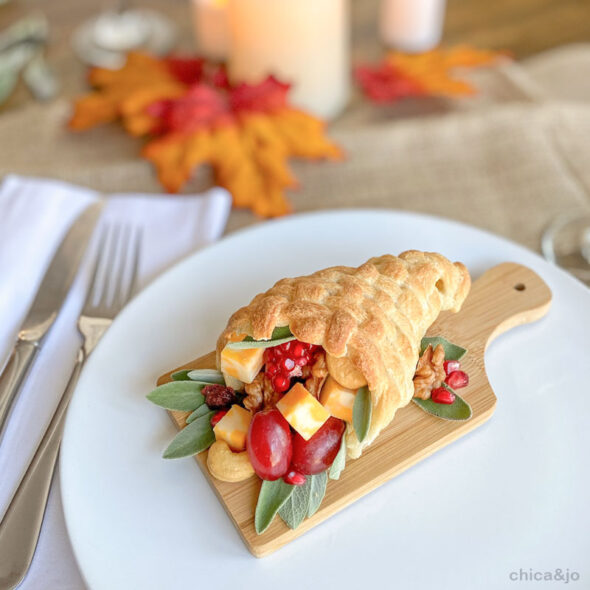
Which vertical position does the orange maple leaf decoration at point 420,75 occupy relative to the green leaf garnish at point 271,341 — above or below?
below

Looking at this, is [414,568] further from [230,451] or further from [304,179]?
[304,179]

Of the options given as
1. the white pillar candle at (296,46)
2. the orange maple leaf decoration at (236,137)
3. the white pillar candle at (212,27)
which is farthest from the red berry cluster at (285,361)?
the white pillar candle at (212,27)

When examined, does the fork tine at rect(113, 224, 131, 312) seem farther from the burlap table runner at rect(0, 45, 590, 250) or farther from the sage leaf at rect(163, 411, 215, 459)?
the sage leaf at rect(163, 411, 215, 459)

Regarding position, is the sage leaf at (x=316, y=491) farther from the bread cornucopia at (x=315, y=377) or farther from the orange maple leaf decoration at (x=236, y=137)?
the orange maple leaf decoration at (x=236, y=137)

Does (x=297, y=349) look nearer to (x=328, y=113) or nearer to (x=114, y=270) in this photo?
(x=114, y=270)

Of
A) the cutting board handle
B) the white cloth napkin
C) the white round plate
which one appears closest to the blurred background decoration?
Answer: the white cloth napkin

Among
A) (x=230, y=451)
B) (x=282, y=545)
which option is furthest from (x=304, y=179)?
(x=282, y=545)

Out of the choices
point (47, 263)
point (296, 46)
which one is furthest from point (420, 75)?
point (47, 263)
